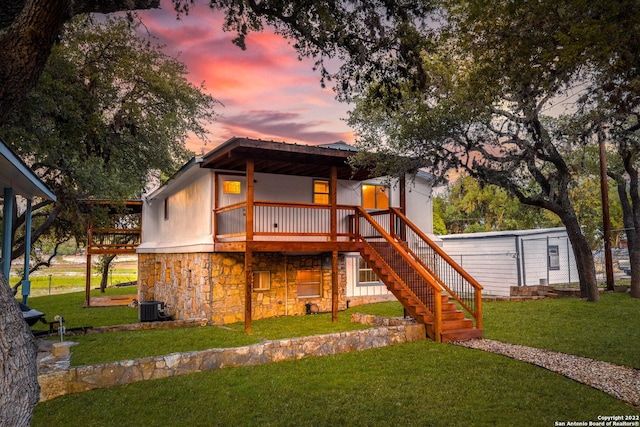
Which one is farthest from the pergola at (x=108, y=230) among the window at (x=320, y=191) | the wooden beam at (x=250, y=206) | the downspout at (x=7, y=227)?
the window at (x=320, y=191)

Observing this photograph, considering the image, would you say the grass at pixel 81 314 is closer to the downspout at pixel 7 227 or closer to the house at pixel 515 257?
the downspout at pixel 7 227

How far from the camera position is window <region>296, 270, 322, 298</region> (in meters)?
15.0

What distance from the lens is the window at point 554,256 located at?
21.0 meters

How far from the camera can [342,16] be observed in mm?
7691

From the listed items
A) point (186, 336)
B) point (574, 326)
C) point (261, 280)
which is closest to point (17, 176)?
point (186, 336)

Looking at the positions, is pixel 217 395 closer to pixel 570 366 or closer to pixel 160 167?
pixel 570 366

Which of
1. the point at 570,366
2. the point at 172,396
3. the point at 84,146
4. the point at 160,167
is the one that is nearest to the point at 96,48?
the point at 84,146

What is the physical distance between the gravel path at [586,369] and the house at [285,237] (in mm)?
1433

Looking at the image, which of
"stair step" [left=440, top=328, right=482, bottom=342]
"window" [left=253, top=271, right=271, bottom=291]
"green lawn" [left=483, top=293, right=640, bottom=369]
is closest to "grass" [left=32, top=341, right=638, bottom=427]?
"stair step" [left=440, top=328, right=482, bottom=342]

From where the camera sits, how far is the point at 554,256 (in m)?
21.2

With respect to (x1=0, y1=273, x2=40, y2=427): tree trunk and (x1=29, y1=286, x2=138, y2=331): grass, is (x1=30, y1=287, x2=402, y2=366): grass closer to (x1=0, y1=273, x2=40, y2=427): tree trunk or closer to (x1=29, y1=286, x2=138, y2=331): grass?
(x1=29, y1=286, x2=138, y2=331): grass

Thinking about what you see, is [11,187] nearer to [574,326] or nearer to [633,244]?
[574,326]

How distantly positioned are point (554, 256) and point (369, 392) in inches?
726

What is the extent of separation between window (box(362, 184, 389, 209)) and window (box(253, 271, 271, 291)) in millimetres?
4549
